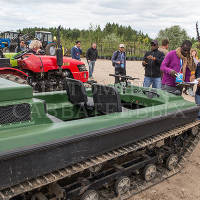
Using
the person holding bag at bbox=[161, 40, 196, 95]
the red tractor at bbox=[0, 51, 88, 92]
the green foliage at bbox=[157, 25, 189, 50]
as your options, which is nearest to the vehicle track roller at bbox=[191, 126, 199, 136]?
the person holding bag at bbox=[161, 40, 196, 95]

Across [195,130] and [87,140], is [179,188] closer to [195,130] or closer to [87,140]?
[195,130]

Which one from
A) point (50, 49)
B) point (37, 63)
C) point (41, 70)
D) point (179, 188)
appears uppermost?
point (50, 49)

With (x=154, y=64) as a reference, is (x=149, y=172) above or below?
below

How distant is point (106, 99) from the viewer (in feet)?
11.2

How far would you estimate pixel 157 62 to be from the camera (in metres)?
6.10

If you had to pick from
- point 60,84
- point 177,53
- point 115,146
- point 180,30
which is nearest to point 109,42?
point 180,30

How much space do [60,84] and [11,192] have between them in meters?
5.78

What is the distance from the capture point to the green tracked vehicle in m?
2.29

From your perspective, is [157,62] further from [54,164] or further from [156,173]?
[54,164]

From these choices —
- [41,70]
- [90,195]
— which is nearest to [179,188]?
[90,195]

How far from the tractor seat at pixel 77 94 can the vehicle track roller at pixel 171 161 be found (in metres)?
1.38

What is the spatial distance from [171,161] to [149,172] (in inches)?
19.4

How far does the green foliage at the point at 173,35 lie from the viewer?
37469 mm

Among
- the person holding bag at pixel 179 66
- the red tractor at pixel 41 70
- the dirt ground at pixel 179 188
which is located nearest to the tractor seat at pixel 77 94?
the dirt ground at pixel 179 188
